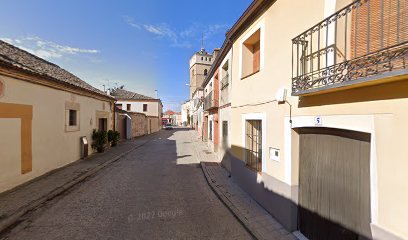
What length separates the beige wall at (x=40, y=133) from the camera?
6.37 meters

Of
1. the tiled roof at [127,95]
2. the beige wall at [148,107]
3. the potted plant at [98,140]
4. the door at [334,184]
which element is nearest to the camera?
the door at [334,184]

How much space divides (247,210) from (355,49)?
4092mm

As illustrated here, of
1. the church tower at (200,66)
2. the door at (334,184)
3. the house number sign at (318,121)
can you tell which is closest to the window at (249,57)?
the door at (334,184)

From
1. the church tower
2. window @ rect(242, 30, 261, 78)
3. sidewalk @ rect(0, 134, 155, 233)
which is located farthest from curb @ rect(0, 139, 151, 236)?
the church tower

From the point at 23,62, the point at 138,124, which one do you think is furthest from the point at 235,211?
the point at 138,124

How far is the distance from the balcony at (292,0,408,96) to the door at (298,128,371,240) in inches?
33.1

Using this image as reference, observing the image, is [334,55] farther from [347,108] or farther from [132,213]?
[132,213]

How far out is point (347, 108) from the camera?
3043 mm

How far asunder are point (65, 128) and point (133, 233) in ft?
24.7

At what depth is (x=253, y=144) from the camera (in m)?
6.46

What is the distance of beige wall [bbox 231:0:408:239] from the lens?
244 centimetres

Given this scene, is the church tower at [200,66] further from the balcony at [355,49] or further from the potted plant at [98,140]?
the balcony at [355,49]

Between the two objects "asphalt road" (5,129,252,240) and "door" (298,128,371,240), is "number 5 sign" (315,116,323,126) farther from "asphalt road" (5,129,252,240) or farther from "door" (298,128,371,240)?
"asphalt road" (5,129,252,240)

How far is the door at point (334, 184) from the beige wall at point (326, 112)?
8.7 inches
